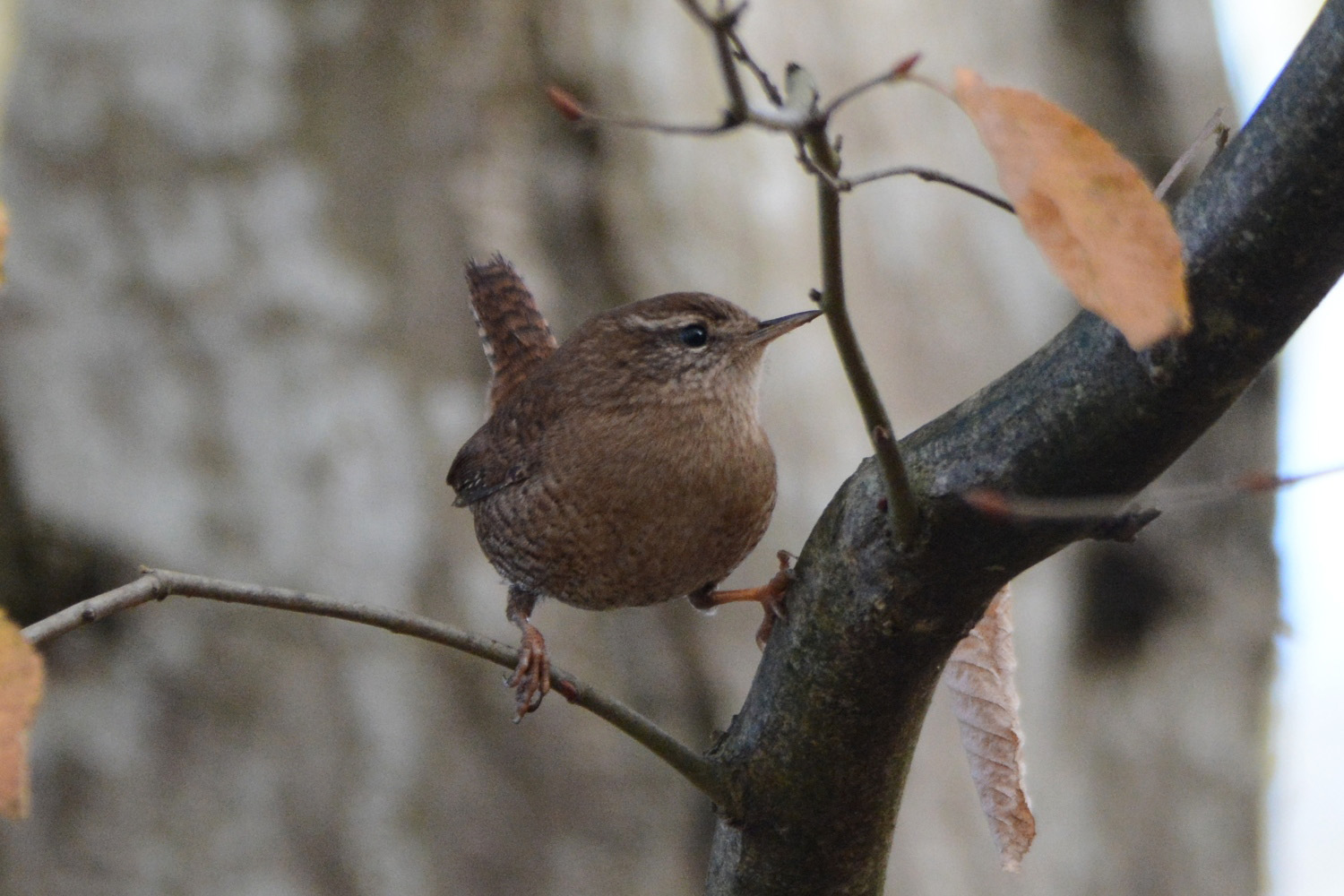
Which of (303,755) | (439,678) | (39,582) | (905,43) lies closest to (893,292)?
(905,43)

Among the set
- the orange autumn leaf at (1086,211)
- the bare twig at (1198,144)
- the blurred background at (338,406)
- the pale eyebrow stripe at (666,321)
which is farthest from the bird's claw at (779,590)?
the blurred background at (338,406)

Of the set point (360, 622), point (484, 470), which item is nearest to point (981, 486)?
point (360, 622)

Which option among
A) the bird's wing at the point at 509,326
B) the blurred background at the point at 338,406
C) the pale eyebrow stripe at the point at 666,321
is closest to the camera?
the pale eyebrow stripe at the point at 666,321

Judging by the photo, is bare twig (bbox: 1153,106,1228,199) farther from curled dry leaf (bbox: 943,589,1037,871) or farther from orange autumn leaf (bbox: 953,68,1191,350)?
curled dry leaf (bbox: 943,589,1037,871)

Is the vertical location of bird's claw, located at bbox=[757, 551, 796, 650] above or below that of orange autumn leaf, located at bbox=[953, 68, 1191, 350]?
above

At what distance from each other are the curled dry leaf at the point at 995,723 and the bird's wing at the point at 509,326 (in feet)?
6.13

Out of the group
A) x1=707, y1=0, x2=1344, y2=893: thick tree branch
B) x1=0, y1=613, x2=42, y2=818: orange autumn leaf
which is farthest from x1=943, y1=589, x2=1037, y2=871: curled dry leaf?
x1=0, y1=613, x2=42, y2=818: orange autumn leaf

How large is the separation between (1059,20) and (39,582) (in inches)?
199

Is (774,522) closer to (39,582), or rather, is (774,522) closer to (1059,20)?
(39,582)

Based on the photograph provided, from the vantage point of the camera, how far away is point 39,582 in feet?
15.1

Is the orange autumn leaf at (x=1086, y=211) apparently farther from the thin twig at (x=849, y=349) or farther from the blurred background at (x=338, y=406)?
the blurred background at (x=338, y=406)

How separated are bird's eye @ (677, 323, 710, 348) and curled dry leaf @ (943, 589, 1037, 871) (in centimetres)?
112

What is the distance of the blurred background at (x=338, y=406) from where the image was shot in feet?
15.5

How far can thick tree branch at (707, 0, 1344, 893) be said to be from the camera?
125cm
